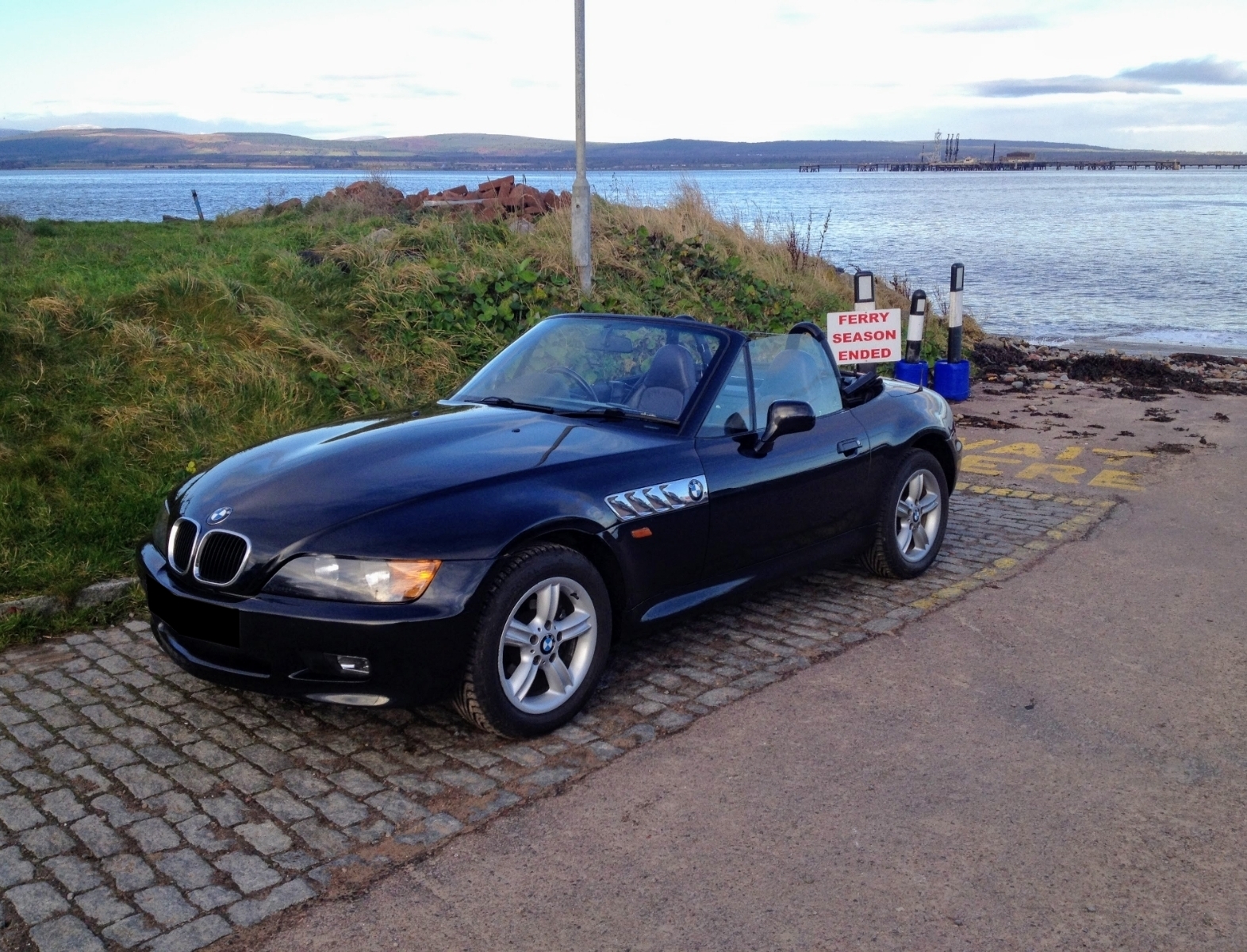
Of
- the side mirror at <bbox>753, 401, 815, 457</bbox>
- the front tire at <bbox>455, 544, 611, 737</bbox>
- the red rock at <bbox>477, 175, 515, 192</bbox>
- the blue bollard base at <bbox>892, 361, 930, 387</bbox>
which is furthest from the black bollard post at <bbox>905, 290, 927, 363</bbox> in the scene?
the red rock at <bbox>477, 175, 515, 192</bbox>

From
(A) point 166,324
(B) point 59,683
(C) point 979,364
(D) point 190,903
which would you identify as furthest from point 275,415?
(C) point 979,364

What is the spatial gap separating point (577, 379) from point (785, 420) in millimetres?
1005

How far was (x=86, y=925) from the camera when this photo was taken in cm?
305

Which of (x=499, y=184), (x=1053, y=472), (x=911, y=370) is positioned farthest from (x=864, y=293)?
(x=499, y=184)

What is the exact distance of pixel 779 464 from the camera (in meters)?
5.29

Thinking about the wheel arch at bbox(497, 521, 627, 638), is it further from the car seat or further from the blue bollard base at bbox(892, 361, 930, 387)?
the blue bollard base at bbox(892, 361, 930, 387)

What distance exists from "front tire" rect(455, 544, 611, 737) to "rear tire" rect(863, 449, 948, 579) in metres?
2.24

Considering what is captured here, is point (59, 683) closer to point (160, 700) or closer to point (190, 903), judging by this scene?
point (160, 700)

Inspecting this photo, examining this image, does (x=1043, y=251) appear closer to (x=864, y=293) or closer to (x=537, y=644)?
(x=864, y=293)

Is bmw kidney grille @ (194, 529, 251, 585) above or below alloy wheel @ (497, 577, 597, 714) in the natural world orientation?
above

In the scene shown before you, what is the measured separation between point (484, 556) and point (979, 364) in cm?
1264

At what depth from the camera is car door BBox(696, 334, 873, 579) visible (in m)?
5.02

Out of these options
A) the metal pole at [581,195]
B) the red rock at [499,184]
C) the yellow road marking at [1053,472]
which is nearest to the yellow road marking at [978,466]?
the yellow road marking at [1053,472]

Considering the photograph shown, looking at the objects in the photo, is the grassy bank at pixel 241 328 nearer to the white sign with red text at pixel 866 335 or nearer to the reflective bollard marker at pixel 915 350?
the reflective bollard marker at pixel 915 350
